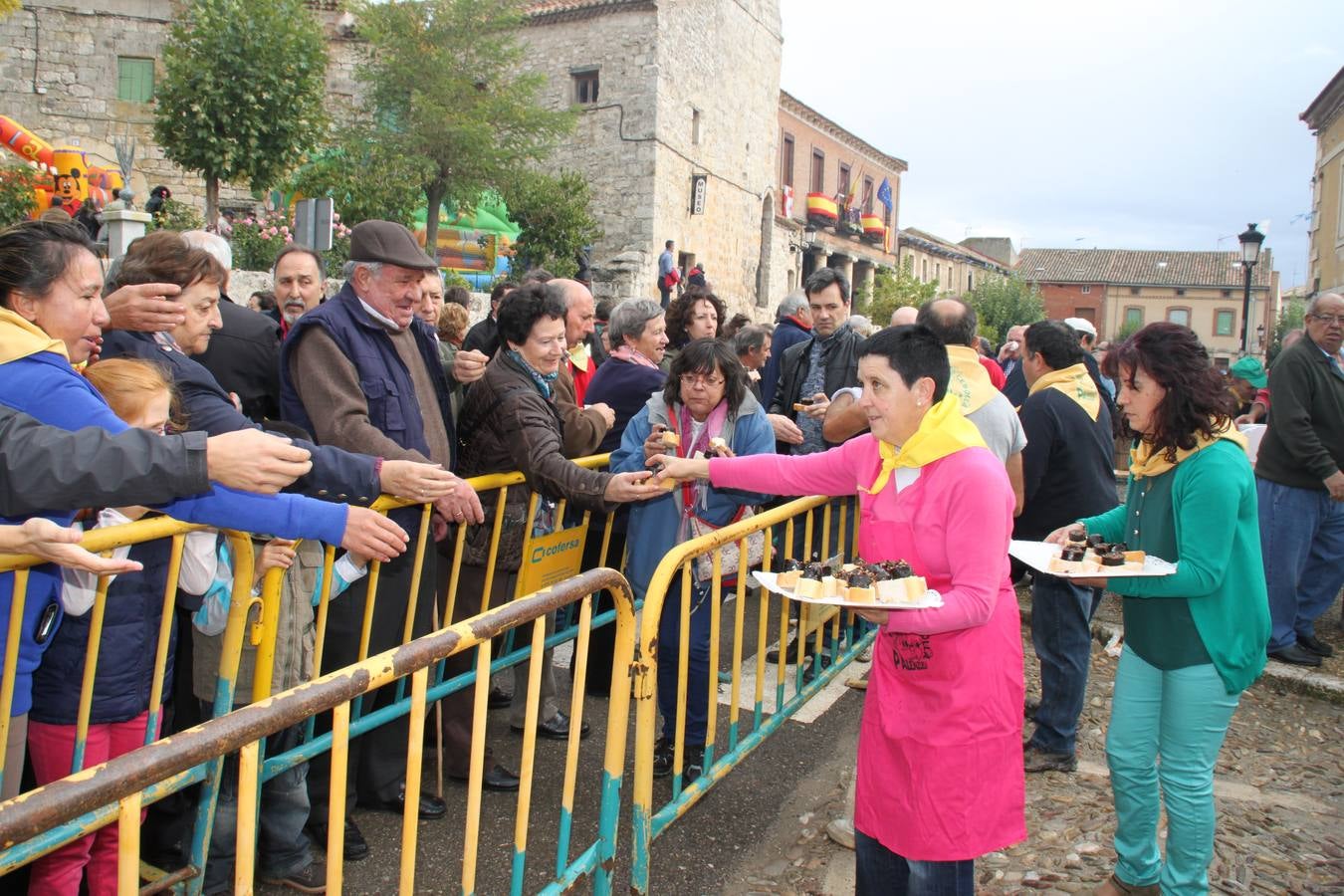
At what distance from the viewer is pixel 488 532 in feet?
11.6

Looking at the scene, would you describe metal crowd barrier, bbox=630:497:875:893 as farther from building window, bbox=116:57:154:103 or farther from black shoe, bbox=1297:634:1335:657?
building window, bbox=116:57:154:103

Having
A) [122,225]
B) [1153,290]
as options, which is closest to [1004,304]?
[1153,290]

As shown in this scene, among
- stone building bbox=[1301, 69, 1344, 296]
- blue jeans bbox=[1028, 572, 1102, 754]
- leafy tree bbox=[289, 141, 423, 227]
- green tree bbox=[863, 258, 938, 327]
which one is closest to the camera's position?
blue jeans bbox=[1028, 572, 1102, 754]

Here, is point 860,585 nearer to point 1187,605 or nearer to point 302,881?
point 1187,605

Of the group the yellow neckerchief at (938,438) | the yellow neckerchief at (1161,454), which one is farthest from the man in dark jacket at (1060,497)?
the yellow neckerchief at (938,438)

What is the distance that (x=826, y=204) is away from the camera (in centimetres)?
3797

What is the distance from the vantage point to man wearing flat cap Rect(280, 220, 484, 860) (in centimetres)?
310

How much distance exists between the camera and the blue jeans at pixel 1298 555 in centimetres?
557

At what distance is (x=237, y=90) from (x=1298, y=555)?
16477mm

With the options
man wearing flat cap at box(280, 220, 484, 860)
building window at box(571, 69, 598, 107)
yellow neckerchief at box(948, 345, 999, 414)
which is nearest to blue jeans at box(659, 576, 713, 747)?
man wearing flat cap at box(280, 220, 484, 860)

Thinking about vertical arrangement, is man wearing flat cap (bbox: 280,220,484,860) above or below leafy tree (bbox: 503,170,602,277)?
below

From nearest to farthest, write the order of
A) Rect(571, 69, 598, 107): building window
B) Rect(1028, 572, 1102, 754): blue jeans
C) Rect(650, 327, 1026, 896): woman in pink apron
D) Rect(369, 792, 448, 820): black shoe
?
Rect(650, 327, 1026, 896): woman in pink apron → Rect(369, 792, 448, 820): black shoe → Rect(1028, 572, 1102, 754): blue jeans → Rect(571, 69, 598, 107): building window

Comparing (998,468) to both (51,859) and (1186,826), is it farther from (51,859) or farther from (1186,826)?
(51,859)

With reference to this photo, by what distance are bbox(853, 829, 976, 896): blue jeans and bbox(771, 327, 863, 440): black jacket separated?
9.60 feet
